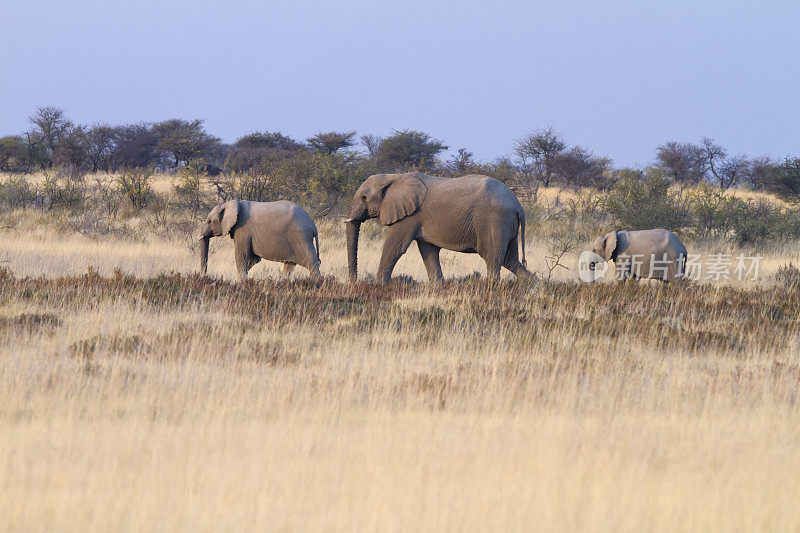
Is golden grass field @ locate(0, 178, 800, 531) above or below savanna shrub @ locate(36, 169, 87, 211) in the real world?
below

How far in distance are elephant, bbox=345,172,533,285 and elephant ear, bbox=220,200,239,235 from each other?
1839mm

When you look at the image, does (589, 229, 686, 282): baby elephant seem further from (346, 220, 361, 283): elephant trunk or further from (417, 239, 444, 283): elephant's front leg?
(346, 220, 361, 283): elephant trunk

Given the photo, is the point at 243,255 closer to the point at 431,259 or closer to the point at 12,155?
the point at 431,259

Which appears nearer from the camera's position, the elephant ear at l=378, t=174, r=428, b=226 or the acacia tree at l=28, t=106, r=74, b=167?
the elephant ear at l=378, t=174, r=428, b=226

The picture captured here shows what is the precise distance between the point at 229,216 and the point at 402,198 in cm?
260

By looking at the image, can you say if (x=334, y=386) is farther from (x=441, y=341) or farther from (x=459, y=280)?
(x=459, y=280)

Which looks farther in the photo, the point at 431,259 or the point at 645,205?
the point at 645,205

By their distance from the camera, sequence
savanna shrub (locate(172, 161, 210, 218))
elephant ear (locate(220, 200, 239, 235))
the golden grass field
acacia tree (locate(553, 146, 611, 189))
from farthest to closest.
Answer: acacia tree (locate(553, 146, 611, 189))
savanna shrub (locate(172, 161, 210, 218))
elephant ear (locate(220, 200, 239, 235))
the golden grass field

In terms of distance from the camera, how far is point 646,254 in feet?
41.2

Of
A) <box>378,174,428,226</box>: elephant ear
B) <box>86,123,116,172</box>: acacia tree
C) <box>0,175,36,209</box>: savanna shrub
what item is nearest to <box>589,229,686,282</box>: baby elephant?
<box>378,174,428,226</box>: elephant ear

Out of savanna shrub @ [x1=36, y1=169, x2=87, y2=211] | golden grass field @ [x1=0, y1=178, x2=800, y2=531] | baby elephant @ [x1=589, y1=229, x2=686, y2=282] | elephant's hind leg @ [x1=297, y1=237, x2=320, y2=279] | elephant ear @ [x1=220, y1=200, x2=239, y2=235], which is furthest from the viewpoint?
savanna shrub @ [x1=36, y1=169, x2=87, y2=211]

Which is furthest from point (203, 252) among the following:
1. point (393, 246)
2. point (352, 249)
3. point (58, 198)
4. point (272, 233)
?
point (58, 198)

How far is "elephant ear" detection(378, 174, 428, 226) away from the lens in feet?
38.5

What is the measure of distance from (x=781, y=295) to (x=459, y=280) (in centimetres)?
459
